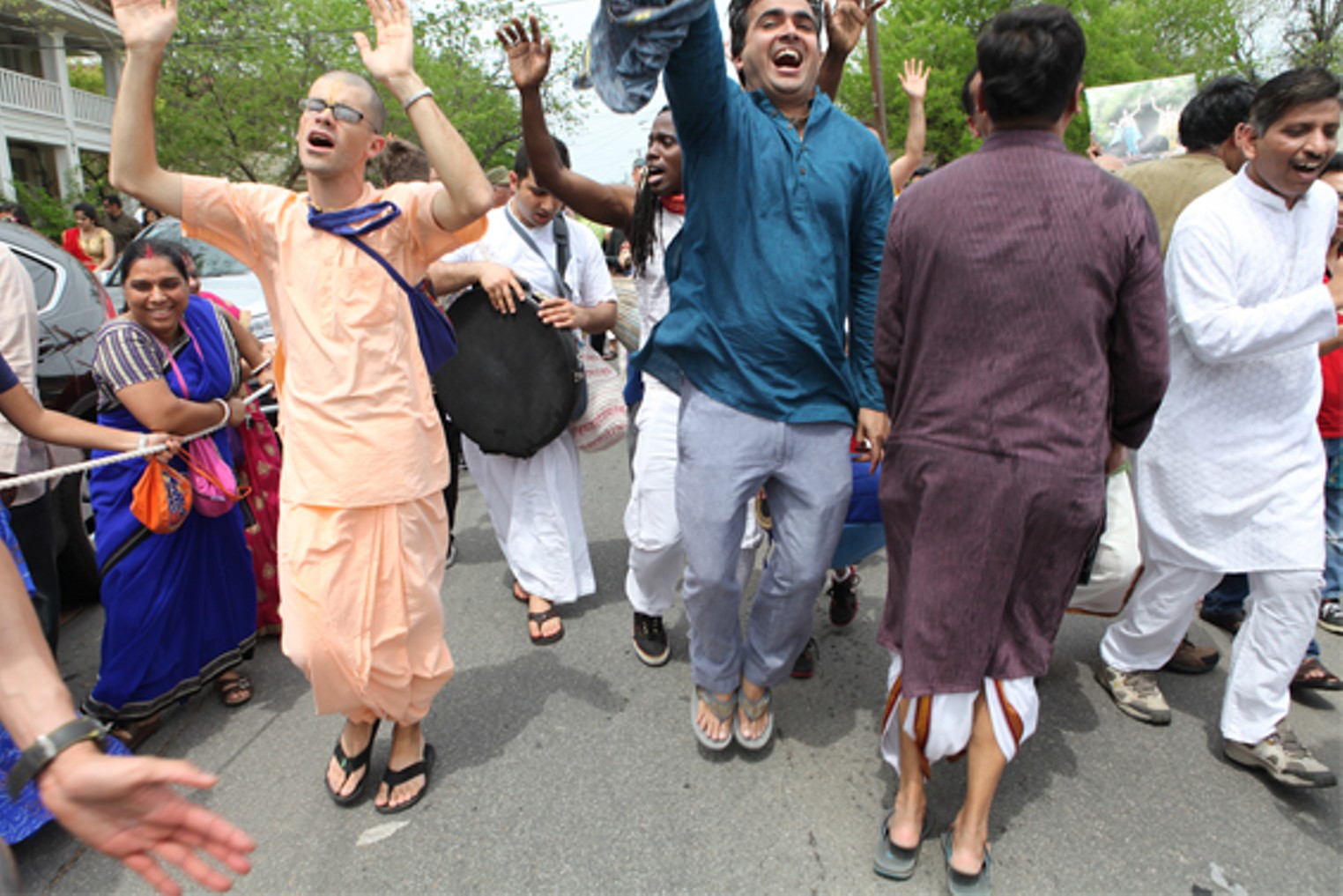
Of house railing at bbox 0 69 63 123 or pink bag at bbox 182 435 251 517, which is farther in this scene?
house railing at bbox 0 69 63 123

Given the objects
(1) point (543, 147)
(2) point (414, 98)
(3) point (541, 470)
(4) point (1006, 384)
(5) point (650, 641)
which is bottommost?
(5) point (650, 641)

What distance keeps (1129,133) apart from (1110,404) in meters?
9.90

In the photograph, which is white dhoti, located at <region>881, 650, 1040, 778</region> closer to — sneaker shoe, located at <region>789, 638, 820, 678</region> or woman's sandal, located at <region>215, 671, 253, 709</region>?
sneaker shoe, located at <region>789, 638, 820, 678</region>

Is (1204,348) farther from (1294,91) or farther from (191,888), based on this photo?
(191,888)

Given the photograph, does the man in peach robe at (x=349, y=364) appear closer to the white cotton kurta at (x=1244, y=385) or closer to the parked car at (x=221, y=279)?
the white cotton kurta at (x=1244, y=385)

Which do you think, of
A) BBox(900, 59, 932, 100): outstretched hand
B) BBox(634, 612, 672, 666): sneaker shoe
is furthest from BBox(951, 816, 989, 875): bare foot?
BBox(900, 59, 932, 100): outstretched hand

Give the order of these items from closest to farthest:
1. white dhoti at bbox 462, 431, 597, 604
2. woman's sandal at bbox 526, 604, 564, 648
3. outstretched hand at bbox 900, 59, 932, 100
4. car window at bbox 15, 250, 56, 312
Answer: woman's sandal at bbox 526, 604, 564, 648 < white dhoti at bbox 462, 431, 597, 604 < car window at bbox 15, 250, 56, 312 < outstretched hand at bbox 900, 59, 932, 100

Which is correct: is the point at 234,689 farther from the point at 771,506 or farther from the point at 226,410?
the point at 771,506

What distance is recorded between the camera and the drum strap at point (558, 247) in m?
3.82

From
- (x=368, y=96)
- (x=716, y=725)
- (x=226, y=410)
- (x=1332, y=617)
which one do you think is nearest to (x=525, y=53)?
(x=368, y=96)

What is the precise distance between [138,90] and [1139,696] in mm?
3516

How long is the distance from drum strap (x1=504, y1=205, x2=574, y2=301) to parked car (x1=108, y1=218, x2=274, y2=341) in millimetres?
3129

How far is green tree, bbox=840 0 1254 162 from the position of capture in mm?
26609

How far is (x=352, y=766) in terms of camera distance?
2709 millimetres
